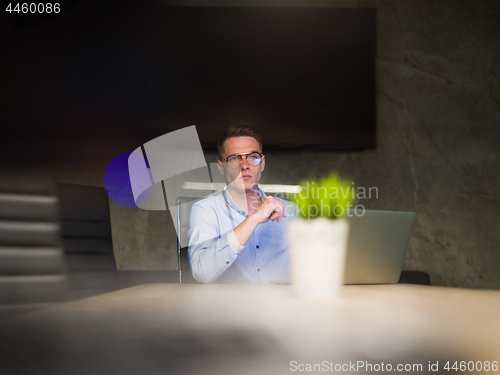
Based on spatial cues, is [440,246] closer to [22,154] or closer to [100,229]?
[100,229]

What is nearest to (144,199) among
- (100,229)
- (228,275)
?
(100,229)

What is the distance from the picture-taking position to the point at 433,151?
299 cm

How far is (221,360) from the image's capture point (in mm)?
431

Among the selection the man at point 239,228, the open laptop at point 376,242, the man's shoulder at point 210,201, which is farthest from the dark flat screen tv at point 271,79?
the open laptop at point 376,242

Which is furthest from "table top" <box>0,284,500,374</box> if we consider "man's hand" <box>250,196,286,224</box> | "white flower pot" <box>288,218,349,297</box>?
"man's hand" <box>250,196,286,224</box>

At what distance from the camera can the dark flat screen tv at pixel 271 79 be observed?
2.82 metres

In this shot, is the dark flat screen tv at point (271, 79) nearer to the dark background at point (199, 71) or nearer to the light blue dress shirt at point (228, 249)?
the dark background at point (199, 71)

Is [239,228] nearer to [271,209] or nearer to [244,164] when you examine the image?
[271,209]

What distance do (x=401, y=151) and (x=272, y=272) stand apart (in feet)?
6.31

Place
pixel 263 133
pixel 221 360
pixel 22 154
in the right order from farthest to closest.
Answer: pixel 263 133, pixel 22 154, pixel 221 360

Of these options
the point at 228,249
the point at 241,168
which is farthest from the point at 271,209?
the point at 241,168

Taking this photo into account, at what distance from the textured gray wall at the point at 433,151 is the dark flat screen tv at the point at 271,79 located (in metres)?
0.17

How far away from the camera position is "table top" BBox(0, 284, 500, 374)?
1.40 ft

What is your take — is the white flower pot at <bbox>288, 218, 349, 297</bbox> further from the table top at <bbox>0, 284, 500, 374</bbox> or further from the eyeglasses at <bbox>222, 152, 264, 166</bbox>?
the eyeglasses at <bbox>222, 152, 264, 166</bbox>
